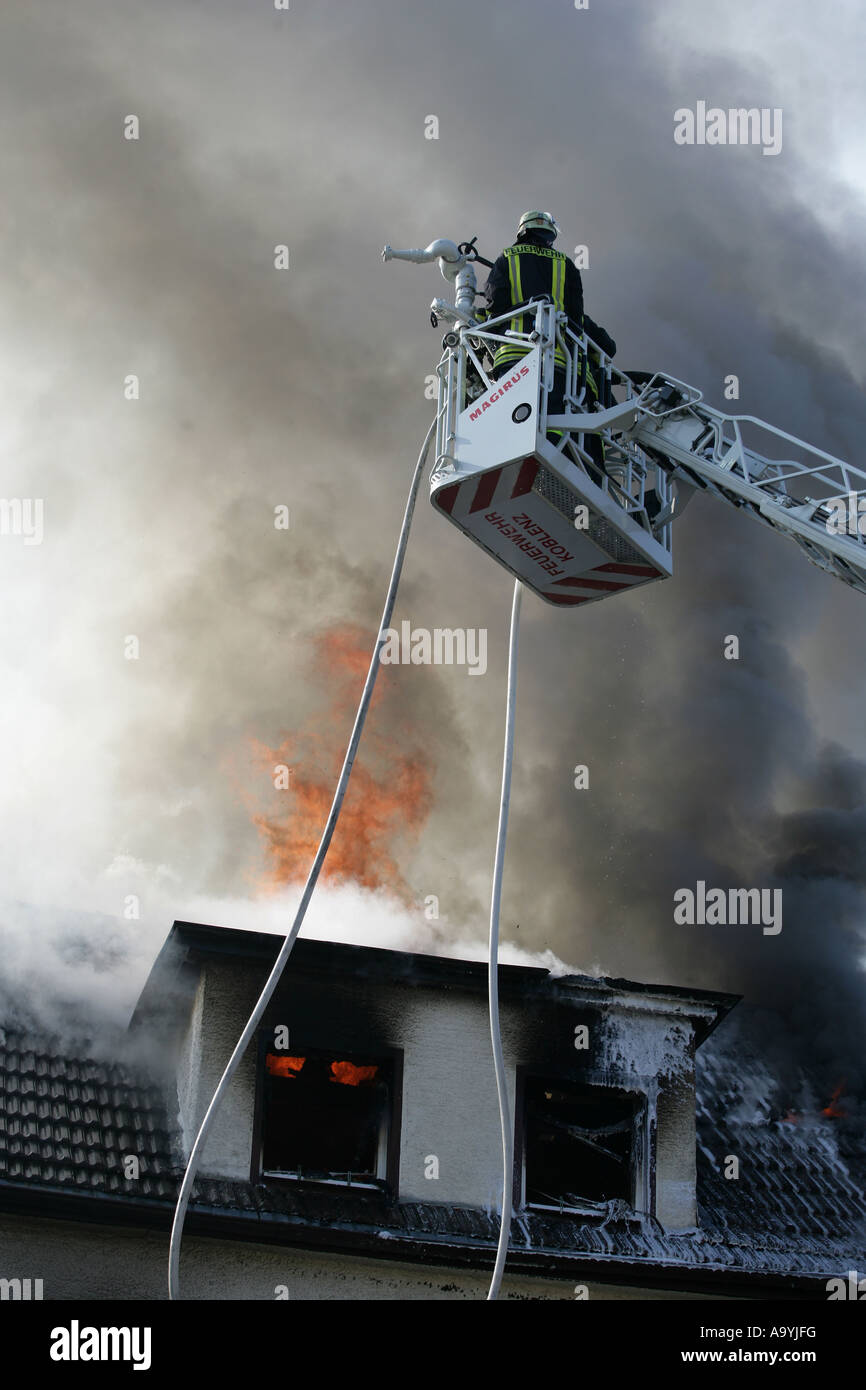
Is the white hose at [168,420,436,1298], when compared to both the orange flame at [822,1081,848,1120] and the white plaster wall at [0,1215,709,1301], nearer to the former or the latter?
the white plaster wall at [0,1215,709,1301]

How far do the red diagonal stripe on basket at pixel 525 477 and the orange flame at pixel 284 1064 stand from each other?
5.71 m

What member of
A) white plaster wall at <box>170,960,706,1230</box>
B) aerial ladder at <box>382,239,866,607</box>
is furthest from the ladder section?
white plaster wall at <box>170,960,706,1230</box>

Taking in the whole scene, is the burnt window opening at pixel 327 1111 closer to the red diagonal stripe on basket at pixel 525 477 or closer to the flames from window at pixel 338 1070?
the flames from window at pixel 338 1070

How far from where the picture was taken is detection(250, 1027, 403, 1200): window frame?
1329cm

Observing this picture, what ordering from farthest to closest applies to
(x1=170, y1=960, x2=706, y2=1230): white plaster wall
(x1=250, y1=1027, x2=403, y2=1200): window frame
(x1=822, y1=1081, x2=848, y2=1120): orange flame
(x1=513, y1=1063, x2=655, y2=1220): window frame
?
(x1=822, y1=1081, x2=848, y2=1120): orange flame < (x1=513, y1=1063, x2=655, y2=1220): window frame < (x1=170, y1=960, x2=706, y2=1230): white plaster wall < (x1=250, y1=1027, x2=403, y2=1200): window frame

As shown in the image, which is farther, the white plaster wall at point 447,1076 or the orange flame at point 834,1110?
the orange flame at point 834,1110


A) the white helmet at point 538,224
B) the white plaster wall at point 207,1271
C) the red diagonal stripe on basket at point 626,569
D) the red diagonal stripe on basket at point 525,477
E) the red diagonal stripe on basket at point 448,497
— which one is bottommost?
the white plaster wall at point 207,1271

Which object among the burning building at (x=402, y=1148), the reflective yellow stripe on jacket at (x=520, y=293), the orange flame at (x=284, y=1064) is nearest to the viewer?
the reflective yellow stripe on jacket at (x=520, y=293)

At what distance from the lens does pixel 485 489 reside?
10.9 m

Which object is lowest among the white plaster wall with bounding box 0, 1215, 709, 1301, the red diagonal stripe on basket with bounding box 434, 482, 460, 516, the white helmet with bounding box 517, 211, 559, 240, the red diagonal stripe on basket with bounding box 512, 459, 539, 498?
the white plaster wall with bounding box 0, 1215, 709, 1301

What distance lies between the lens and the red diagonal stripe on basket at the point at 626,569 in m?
A: 11.7

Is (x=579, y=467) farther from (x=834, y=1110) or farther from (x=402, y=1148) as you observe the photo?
(x=834, y=1110)

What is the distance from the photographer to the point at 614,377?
12250 millimetres

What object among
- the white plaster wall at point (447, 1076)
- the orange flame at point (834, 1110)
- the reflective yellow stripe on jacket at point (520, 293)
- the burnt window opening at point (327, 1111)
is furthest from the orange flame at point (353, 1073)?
the reflective yellow stripe on jacket at point (520, 293)
